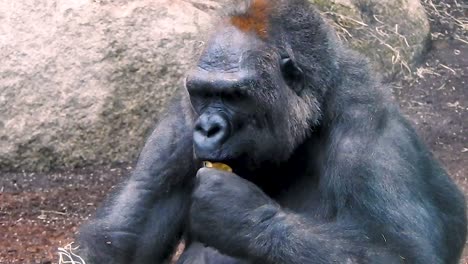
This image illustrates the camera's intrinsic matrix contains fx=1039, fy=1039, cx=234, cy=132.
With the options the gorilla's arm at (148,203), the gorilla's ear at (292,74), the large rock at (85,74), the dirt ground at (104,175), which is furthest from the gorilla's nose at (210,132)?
the large rock at (85,74)

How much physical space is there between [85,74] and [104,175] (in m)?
0.68

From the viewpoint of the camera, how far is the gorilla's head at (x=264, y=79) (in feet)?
13.7

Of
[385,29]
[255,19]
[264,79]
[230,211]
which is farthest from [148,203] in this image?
[385,29]

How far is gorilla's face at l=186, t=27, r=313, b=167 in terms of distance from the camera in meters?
4.16

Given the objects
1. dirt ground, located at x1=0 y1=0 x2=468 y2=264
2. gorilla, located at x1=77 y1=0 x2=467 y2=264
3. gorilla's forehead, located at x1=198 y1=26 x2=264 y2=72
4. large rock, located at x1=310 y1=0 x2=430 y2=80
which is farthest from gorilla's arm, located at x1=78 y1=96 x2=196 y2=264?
large rock, located at x1=310 y1=0 x2=430 y2=80

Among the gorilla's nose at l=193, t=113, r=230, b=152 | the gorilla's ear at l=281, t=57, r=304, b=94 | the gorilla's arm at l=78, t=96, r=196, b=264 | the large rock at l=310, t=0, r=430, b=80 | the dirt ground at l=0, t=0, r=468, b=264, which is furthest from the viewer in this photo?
the large rock at l=310, t=0, r=430, b=80

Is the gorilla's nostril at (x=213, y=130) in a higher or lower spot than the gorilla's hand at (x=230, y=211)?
higher

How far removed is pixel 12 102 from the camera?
22.4 ft

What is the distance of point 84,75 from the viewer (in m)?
6.88

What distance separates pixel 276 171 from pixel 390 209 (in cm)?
60

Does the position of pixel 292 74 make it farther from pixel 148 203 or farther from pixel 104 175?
pixel 104 175

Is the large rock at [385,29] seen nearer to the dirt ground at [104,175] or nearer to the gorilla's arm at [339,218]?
the dirt ground at [104,175]

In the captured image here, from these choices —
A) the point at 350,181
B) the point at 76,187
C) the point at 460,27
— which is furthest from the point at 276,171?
the point at 460,27

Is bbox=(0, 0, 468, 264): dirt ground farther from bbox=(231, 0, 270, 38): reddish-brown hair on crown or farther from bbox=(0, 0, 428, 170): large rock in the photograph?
bbox=(231, 0, 270, 38): reddish-brown hair on crown
